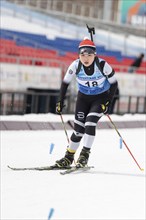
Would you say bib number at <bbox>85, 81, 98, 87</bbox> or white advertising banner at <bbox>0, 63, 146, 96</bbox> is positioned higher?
bib number at <bbox>85, 81, 98, 87</bbox>

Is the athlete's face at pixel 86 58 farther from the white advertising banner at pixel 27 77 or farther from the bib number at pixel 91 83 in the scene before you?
the white advertising banner at pixel 27 77

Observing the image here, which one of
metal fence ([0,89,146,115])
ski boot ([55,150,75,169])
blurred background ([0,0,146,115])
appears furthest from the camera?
blurred background ([0,0,146,115])

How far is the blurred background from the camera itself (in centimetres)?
1334

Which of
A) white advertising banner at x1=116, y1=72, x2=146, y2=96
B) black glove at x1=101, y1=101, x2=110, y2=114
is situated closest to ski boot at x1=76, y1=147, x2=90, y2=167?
black glove at x1=101, y1=101, x2=110, y2=114

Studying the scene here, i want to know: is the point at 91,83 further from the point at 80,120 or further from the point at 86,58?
the point at 80,120

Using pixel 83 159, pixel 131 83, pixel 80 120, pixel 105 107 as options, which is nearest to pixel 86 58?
pixel 105 107

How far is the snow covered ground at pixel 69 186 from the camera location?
454 cm

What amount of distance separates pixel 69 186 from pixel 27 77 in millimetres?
8540

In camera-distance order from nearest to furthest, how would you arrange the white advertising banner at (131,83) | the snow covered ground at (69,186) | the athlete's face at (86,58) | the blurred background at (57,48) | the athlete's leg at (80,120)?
the snow covered ground at (69,186) → the athlete's face at (86,58) → the athlete's leg at (80,120) → the blurred background at (57,48) → the white advertising banner at (131,83)

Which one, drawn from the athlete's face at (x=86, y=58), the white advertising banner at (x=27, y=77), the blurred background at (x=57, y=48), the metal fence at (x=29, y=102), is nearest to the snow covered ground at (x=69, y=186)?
the athlete's face at (x=86, y=58)

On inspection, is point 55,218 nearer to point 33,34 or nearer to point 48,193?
point 48,193

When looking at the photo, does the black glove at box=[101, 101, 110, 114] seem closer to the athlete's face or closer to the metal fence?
the athlete's face

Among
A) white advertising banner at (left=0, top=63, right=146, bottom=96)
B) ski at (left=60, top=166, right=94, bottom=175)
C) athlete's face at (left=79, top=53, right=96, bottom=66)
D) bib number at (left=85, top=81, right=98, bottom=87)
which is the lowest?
ski at (left=60, top=166, right=94, bottom=175)

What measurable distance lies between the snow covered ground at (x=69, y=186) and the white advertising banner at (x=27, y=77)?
4.39 meters
